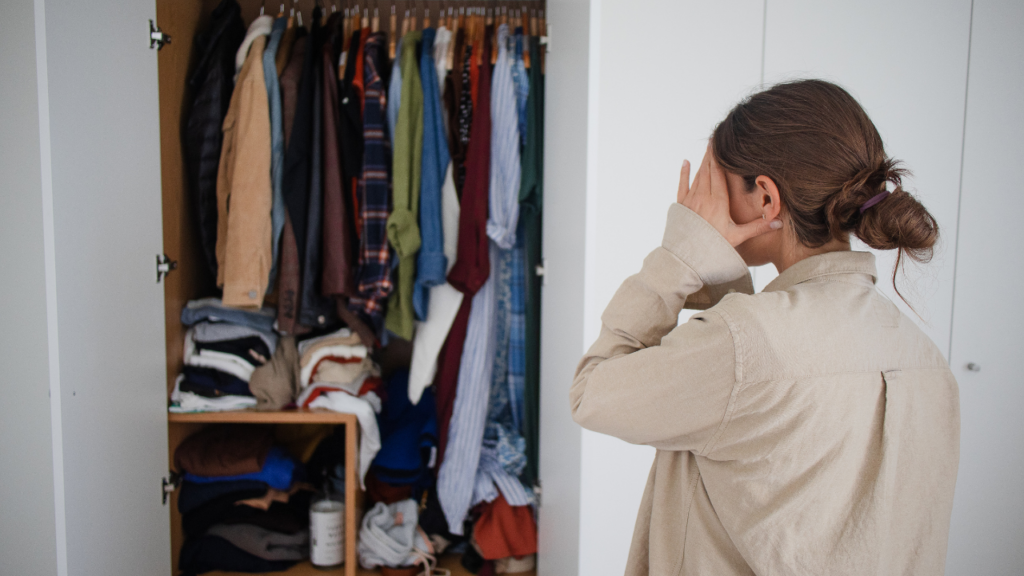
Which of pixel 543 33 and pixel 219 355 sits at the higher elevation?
pixel 543 33

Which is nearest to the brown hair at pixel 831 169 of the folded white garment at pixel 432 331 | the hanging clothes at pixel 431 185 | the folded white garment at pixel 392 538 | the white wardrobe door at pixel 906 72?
the white wardrobe door at pixel 906 72

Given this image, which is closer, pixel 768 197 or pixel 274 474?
pixel 768 197

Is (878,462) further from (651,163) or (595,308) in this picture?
(651,163)

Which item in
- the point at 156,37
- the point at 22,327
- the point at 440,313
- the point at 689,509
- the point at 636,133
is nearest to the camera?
the point at 689,509

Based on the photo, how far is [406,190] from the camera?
192 centimetres

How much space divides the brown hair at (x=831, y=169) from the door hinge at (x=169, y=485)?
6.15ft

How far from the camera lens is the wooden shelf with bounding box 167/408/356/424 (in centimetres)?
188

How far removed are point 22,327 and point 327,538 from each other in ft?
3.64

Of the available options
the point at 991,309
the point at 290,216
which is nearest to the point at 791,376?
the point at 991,309

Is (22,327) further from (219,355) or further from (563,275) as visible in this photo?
(563,275)

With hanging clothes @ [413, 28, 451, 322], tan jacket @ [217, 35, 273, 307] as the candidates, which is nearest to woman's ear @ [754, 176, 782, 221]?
hanging clothes @ [413, 28, 451, 322]

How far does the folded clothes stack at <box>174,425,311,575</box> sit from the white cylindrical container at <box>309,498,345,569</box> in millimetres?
87

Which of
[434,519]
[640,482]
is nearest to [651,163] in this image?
[640,482]

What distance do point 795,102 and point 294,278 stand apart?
5.21 ft
